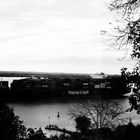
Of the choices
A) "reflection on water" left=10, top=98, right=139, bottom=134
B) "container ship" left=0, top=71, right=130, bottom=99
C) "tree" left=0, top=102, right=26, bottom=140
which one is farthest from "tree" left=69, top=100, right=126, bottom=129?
"container ship" left=0, top=71, right=130, bottom=99

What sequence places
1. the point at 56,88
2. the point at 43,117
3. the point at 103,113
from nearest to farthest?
the point at 103,113, the point at 43,117, the point at 56,88

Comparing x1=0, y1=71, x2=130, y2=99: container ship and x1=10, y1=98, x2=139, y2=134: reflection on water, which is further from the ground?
x1=0, y1=71, x2=130, y2=99: container ship

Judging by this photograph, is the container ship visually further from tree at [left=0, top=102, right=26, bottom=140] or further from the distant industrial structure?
tree at [left=0, top=102, right=26, bottom=140]

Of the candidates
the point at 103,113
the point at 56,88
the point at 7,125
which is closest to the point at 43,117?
the point at 103,113

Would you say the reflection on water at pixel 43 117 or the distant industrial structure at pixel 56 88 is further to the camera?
the distant industrial structure at pixel 56 88

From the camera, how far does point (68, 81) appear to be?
64.3 meters

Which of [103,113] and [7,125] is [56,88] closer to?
[103,113]

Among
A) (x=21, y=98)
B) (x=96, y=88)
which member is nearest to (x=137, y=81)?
(x=21, y=98)

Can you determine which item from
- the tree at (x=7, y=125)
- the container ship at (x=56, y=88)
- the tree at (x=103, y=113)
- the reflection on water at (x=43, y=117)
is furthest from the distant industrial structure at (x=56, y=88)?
the tree at (x=7, y=125)

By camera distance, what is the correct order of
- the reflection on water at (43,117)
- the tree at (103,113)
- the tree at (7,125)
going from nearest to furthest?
the tree at (7,125) < the tree at (103,113) < the reflection on water at (43,117)

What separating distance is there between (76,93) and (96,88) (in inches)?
222

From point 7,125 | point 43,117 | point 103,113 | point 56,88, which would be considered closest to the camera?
point 7,125

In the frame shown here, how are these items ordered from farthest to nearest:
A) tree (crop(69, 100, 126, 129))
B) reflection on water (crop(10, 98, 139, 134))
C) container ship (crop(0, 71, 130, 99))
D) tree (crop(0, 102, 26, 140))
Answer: container ship (crop(0, 71, 130, 99)), reflection on water (crop(10, 98, 139, 134)), tree (crop(69, 100, 126, 129)), tree (crop(0, 102, 26, 140))

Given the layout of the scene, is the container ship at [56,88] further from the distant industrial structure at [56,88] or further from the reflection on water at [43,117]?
the reflection on water at [43,117]
